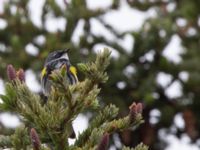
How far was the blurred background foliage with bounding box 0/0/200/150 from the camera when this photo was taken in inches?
239

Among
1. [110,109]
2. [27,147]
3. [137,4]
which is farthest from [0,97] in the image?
[137,4]

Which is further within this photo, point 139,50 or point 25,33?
point 25,33

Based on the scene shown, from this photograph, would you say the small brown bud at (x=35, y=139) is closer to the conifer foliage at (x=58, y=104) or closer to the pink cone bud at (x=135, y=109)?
the conifer foliage at (x=58, y=104)

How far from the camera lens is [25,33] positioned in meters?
6.70

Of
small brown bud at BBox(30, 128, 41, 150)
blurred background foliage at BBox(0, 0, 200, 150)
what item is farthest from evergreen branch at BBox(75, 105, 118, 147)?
blurred background foliage at BBox(0, 0, 200, 150)

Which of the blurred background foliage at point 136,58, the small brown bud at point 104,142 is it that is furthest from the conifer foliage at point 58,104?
the blurred background foliage at point 136,58

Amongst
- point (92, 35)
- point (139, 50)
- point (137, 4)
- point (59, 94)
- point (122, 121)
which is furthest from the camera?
point (137, 4)

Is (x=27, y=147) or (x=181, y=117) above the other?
(x=181, y=117)

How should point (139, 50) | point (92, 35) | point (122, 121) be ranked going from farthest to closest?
point (92, 35) < point (139, 50) < point (122, 121)

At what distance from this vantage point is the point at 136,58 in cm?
627

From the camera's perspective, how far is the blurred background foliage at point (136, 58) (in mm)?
6074

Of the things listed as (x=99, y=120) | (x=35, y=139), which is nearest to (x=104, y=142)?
(x=35, y=139)

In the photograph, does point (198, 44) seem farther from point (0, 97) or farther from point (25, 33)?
point (0, 97)

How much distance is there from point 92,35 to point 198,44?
48.0 inches
